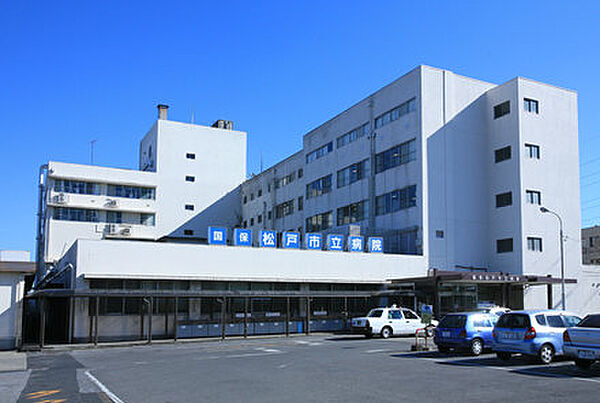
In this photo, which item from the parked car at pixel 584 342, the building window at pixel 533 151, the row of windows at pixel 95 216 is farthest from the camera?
the row of windows at pixel 95 216

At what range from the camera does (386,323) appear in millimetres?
29859

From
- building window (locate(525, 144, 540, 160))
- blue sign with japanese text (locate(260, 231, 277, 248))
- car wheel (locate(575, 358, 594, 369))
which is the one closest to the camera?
car wheel (locate(575, 358, 594, 369))

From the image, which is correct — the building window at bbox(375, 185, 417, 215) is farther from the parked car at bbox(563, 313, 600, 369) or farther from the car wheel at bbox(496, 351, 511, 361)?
the parked car at bbox(563, 313, 600, 369)

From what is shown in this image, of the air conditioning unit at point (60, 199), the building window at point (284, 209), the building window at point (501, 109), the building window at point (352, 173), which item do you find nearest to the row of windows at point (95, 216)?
the air conditioning unit at point (60, 199)

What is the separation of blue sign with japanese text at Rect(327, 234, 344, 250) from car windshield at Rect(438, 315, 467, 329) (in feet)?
55.1

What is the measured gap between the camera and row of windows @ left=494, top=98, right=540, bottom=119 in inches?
1639

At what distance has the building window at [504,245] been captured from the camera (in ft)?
134

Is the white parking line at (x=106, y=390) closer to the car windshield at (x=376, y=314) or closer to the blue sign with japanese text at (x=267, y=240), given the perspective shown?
the car windshield at (x=376, y=314)

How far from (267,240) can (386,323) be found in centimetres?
1011

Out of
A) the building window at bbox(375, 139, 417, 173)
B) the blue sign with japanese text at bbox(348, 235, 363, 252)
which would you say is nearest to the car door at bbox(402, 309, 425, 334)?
the blue sign with japanese text at bbox(348, 235, 363, 252)

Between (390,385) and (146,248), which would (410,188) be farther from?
(390,385)

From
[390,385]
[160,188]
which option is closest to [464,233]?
[390,385]

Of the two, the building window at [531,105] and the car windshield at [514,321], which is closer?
the car windshield at [514,321]

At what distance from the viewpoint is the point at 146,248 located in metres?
32.0
